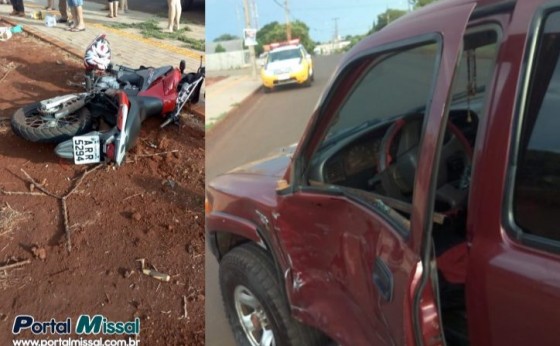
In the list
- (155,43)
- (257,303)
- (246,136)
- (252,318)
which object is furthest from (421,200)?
(246,136)

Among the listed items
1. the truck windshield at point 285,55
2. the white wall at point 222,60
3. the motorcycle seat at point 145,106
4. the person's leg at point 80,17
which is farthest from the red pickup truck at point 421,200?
the truck windshield at point 285,55

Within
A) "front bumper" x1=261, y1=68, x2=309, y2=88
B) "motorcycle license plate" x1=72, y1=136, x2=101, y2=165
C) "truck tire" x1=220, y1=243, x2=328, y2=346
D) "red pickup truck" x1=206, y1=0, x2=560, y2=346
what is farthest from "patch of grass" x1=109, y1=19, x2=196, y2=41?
"front bumper" x1=261, y1=68, x2=309, y2=88

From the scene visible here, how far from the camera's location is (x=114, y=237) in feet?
9.60

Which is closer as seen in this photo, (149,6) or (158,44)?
(149,6)

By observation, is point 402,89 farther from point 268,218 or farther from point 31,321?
point 31,321

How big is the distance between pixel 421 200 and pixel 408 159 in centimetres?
53

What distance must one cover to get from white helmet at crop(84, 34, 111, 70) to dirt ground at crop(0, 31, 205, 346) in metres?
1.06

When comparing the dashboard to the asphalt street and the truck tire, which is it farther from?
the asphalt street

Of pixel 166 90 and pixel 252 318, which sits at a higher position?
pixel 166 90

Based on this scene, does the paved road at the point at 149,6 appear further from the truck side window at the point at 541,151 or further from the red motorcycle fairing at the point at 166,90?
the truck side window at the point at 541,151

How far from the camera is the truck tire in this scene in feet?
7.47

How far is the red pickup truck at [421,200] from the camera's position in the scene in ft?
4.44

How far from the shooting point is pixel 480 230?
144 cm

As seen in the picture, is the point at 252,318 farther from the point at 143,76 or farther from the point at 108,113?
the point at 143,76
